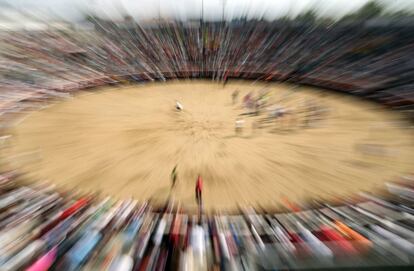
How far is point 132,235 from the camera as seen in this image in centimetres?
600

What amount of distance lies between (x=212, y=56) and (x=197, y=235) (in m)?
19.2

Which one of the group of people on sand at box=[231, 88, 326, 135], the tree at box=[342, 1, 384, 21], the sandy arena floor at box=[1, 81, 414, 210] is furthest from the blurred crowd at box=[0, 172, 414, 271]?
the tree at box=[342, 1, 384, 21]

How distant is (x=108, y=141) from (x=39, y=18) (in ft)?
65.1

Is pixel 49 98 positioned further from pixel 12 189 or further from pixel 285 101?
pixel 285 101

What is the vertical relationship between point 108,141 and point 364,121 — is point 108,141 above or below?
below

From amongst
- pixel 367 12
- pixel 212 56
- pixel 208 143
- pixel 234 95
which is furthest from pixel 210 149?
pixel 367 12

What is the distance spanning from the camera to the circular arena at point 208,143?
18.8ft

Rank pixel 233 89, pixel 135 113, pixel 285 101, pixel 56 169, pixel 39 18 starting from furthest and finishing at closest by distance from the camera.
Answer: pixel 39 18 < pixel 233 89 < pixel 285 101 < pixel 135 113 < pixel 56 169

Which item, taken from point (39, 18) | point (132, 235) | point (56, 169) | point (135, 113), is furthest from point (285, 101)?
point (39, 18)

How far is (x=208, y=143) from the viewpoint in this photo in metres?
12.2

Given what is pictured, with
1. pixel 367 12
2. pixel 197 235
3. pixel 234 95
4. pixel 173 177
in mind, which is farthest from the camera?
pixel 367 12

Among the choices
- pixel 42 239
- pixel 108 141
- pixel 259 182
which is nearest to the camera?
→ pixel 42 239

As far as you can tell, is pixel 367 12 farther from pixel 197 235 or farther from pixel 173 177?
pixel 197 235

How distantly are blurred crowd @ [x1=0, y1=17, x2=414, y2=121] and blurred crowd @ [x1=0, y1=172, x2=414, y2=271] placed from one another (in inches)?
380
